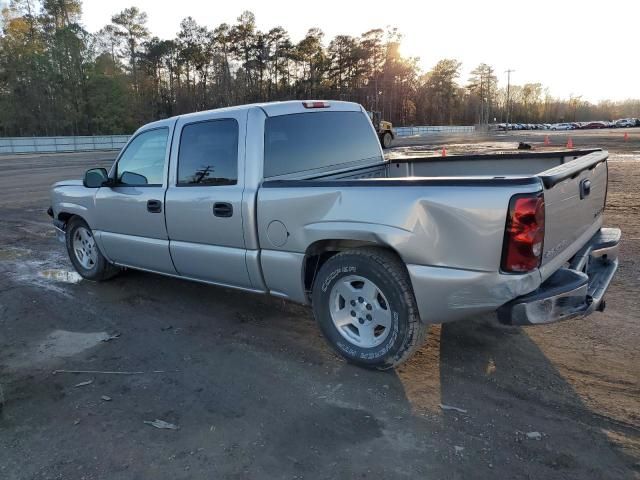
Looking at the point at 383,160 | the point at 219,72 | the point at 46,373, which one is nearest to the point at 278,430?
the point at 46,373

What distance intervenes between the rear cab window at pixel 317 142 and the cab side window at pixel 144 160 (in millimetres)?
1297

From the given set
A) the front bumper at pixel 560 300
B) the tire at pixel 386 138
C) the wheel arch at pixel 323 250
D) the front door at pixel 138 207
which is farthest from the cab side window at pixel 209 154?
the tire at pixel 386 138

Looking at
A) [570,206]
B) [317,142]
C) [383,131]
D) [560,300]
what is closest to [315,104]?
[317,142]

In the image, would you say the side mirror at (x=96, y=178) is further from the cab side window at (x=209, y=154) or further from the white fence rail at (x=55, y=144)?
the white fence rail at (x=55, y=144)

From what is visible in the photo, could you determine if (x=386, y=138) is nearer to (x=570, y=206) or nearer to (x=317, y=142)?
(x=317, y=142)

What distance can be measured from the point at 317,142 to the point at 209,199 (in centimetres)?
110

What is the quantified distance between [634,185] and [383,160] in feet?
32.3

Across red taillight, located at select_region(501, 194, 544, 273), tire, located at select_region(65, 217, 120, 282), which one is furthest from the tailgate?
tire, located at select_region(65, 217, 120, 282)

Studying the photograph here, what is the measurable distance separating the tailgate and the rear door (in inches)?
89.0

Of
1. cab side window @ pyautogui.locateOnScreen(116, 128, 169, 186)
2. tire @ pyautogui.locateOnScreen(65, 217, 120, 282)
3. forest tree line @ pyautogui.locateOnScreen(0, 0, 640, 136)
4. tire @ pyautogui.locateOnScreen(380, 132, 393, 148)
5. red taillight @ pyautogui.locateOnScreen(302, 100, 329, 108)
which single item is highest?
forest tree line @ pyautogui.locateOnScreen(0, 0, 640, 136)

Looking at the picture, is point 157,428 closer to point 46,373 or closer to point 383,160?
point 46,373

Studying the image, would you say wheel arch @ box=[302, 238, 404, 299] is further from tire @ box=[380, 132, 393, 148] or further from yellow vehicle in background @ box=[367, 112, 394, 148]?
tire @ box=[380, 132, 393, 148]

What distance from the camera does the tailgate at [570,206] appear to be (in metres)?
3.04

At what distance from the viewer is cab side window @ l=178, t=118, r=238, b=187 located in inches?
164
